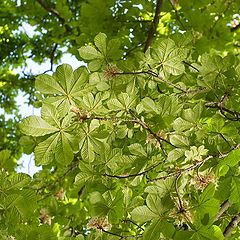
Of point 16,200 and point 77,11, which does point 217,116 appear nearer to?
point 16,200

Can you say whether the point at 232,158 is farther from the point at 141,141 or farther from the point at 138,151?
the point at 141,141

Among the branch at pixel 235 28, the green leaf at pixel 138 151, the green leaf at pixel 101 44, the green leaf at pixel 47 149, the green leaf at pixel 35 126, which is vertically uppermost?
the branch at pixel 235 28

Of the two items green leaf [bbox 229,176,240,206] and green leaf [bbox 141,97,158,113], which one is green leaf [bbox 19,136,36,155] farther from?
green leaf [bbox 229,176,240,206]

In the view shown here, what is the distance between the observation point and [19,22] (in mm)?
3367

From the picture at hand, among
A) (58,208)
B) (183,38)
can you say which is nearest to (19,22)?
(58,208)

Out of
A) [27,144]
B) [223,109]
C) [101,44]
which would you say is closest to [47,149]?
[101,44]

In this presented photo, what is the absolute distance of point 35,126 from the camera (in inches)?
46.3

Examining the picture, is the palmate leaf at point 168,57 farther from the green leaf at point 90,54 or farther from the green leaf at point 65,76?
the green leaf at point 65,76

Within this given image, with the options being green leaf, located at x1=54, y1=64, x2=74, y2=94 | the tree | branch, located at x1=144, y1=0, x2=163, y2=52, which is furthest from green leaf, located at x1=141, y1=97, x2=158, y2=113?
branch, located at x1=144, y1=0, x2=163, y2=52

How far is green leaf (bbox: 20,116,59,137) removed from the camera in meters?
1.18

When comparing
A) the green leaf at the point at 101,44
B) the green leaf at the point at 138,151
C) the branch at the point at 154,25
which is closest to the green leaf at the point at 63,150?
the green leaf at the point at 138,151

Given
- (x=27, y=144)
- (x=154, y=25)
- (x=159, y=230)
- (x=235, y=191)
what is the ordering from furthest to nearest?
(x=154, y=25)
(x=27, y=144)
(x=235, y=191)
(x=159, y=230)

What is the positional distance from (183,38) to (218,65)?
316 mm

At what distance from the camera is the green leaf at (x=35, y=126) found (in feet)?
3.86
